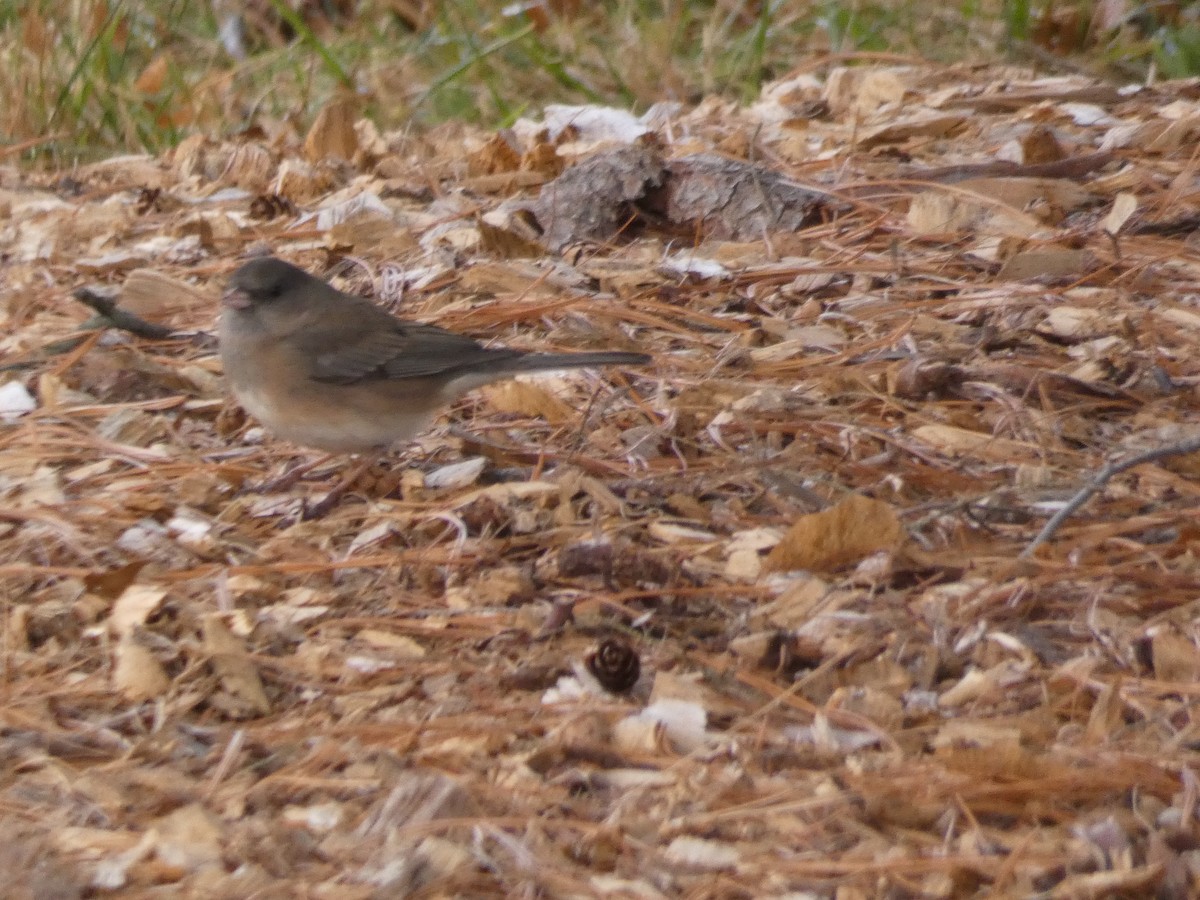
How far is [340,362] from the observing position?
3.51 m

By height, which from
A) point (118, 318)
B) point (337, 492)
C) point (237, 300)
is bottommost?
point (337, 492)

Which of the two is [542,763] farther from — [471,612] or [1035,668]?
[1035,668]

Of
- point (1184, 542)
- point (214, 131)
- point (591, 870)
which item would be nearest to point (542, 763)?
point (591, 870)

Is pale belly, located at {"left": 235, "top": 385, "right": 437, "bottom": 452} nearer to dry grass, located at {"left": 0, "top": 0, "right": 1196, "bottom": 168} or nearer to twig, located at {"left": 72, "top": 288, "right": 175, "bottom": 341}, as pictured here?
twig, located at {"left": 72, "top": 288, "right": 175, "bottom": 341}

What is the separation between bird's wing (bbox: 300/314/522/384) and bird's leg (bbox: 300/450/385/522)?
7.4 inches

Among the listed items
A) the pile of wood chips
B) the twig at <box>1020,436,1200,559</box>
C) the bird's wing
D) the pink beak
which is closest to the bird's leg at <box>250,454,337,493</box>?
the pile of wood chips

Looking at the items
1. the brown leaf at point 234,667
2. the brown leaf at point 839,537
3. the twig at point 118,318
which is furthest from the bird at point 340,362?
the brown leaf at point 234,667

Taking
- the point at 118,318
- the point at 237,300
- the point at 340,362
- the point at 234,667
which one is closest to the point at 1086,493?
the point at 234,667

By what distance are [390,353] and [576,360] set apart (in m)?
0.46

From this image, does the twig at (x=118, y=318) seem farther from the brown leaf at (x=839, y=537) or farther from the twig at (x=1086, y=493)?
the twig at (x=1086, y=493)

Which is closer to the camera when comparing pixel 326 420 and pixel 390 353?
pixel 326 420

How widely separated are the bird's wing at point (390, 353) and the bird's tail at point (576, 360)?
112 millimetres

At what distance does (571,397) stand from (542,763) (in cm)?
145

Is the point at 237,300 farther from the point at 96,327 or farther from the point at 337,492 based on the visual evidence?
the point at 337,492
